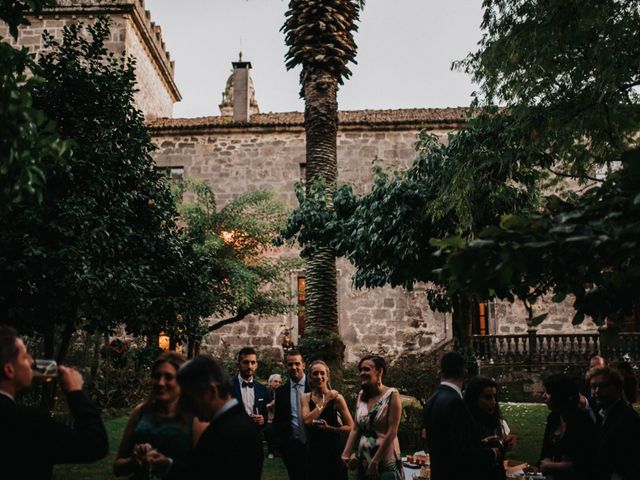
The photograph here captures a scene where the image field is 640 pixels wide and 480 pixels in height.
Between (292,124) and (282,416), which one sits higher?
(292,124)

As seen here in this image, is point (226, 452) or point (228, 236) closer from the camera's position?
point (226, 452)

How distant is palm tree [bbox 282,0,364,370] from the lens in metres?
11.2

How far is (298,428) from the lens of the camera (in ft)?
18.3

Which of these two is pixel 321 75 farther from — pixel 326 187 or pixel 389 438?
pixel 389 438

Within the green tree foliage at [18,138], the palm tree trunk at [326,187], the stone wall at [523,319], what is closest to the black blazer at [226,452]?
the green tree foliage at [18,138]

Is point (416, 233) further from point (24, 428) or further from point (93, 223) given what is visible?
point (24, 428)

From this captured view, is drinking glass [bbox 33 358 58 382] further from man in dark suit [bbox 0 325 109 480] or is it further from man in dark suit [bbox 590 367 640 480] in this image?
man in dark suit [bbox 590 367 640 480]

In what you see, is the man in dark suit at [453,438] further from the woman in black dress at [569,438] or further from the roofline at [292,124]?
the roofline at [292,124]

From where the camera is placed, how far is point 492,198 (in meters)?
8.02

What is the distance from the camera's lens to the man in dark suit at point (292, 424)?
5551 mm

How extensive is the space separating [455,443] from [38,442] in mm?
2435

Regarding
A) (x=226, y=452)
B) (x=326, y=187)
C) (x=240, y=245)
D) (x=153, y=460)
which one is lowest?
(x=153, y=460)

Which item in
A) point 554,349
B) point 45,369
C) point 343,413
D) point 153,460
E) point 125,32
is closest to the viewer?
point 45,369

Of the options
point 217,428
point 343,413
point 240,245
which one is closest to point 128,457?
point 217,428
